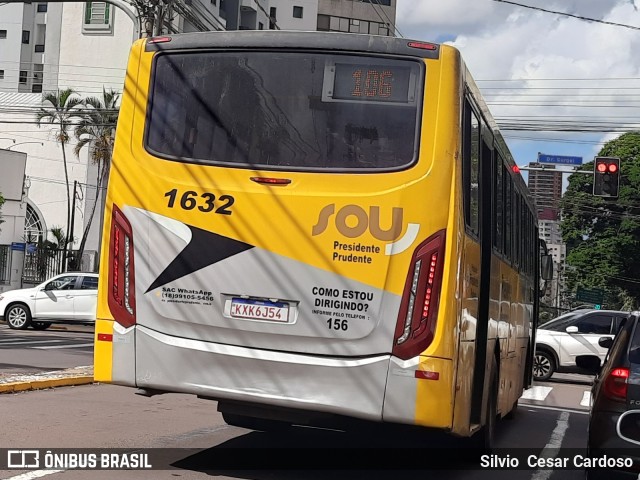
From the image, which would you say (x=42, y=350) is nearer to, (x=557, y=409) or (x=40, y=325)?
(x=40, y=325)

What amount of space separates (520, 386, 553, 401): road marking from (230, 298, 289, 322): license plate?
12.2 meters

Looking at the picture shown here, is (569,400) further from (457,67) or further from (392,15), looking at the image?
(392,15)

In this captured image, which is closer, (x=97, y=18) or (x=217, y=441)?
(x=217, y=441)

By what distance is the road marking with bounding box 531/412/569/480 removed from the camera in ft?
30.8

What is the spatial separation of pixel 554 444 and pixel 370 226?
581 centimetres

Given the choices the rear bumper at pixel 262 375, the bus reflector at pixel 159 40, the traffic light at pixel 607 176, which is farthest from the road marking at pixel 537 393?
the bus reflector at pixel 159 40

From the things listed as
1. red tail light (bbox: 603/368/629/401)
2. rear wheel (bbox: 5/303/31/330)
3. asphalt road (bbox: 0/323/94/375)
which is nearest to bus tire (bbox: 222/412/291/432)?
red tail light (bbox: 603/368/629/401)

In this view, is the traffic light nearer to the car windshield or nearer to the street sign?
Result: the car windshield

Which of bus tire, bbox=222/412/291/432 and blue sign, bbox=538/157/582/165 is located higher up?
blue sign, bbox=538/157/582/165

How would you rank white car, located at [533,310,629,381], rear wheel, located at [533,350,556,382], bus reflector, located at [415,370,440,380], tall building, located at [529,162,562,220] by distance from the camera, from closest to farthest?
bus reflector, located at [415,370,440,380]
white car, located at [533,310,629,381]
rear wheel, located at [533,350,556,382]
tall building, located at [529,162,562,220]

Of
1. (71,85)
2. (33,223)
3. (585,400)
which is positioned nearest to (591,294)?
(71,85)

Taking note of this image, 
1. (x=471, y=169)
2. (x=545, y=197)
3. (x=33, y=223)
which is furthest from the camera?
(x=545, y=197)

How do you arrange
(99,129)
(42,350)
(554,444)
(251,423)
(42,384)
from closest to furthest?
(251,423)
(554,444)
(42,384)
(42,350)
(99,129)

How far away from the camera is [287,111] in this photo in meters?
7.54
